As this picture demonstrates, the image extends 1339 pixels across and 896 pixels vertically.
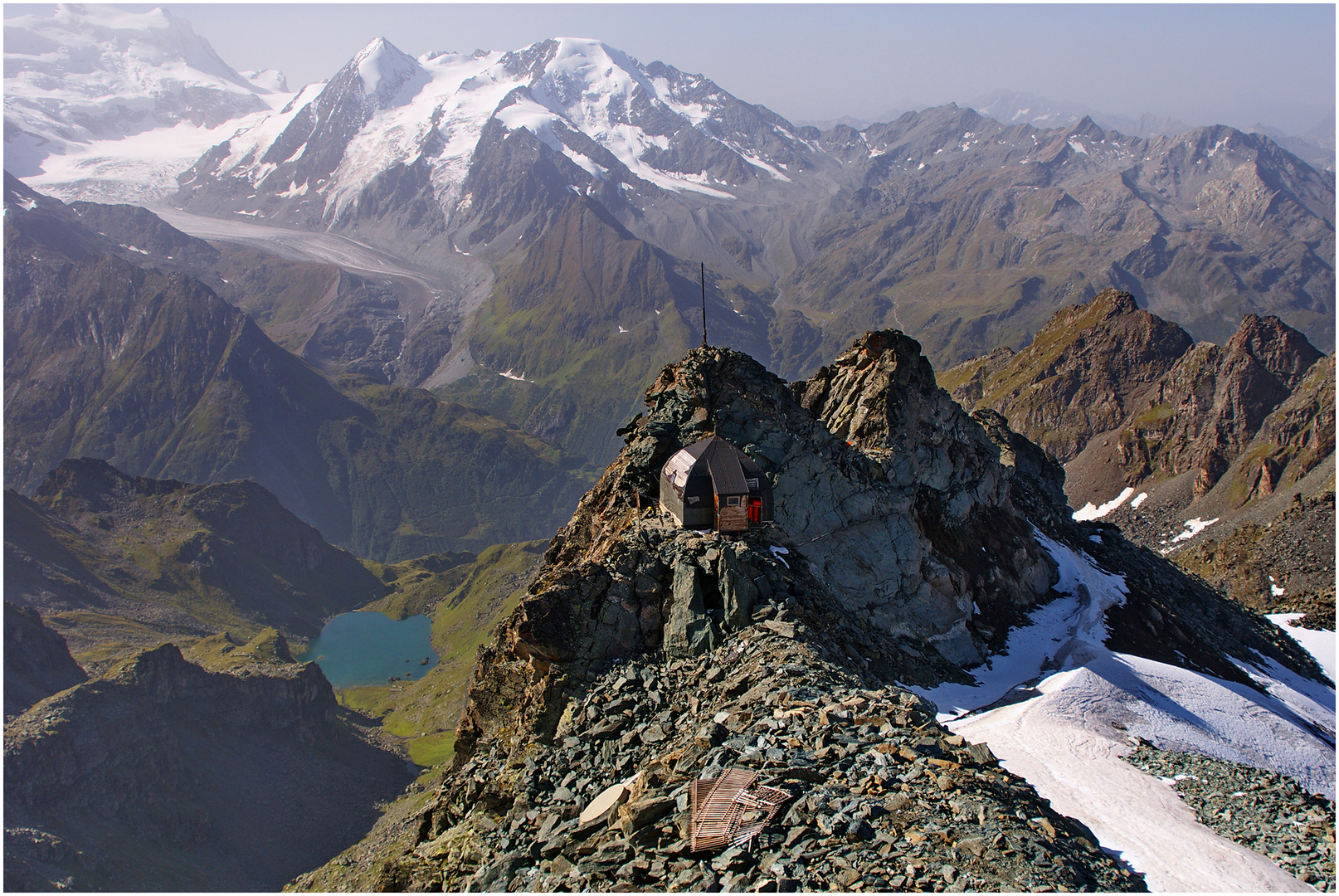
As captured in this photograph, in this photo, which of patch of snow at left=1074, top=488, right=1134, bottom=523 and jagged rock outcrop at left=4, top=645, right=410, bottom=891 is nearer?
jagged rock outcrop at left=4, top=645, right=410, bottom=891

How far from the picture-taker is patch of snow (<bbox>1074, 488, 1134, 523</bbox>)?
619 feet

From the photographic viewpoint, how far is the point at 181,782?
120250 mm

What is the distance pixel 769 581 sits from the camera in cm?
3097

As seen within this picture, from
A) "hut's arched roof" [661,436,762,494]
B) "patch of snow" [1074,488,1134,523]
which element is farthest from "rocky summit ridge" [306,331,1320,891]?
"patch of snow" [1074,488,1134,523]

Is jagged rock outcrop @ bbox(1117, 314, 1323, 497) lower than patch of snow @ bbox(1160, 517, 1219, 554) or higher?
higher

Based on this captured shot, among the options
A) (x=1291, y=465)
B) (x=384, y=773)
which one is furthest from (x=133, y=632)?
(x=1291, y=465)

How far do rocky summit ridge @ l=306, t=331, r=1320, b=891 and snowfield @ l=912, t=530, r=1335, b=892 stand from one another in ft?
9.25

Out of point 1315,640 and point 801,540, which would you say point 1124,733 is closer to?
point 801,540

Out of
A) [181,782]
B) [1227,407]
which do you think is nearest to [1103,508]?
[1227,407]

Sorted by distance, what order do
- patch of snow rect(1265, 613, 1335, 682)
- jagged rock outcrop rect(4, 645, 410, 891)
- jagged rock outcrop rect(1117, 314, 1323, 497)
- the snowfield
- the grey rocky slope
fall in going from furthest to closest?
jagged rock outcrop rect(1117, 314, 1323, 497) → jagged rock outcrop rect(4, 645, 410, 891) → patch of snow rect(1265, 613, 1335, 682) → the grey rocky slope → the snowfield

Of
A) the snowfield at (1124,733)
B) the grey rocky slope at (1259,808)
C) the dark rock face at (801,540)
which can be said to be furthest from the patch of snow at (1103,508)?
the grey rocky slope at (1259,808)

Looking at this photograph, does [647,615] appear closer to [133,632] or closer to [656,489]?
[656,489]

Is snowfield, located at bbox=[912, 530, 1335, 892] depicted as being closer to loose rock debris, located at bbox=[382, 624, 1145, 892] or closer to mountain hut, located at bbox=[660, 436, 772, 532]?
loose rock debris, located at bbox=[382, 624, 1145, 892]

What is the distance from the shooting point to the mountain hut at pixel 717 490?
110 feet
